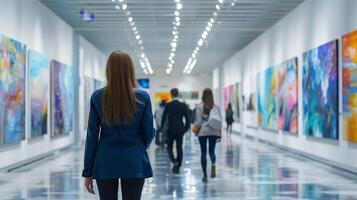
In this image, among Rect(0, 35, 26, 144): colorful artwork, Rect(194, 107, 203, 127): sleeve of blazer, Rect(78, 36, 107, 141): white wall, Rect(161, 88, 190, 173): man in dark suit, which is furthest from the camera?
Rect(78, 36, 107, 141): white wall

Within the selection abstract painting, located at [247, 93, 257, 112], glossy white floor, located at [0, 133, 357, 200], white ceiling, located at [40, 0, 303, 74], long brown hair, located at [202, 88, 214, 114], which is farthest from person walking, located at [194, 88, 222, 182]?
abstract painting, located at [247, 93, 257, 112]

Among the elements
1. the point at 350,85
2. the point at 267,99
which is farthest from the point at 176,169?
the point at 267,99

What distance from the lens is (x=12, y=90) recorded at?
1370 cm

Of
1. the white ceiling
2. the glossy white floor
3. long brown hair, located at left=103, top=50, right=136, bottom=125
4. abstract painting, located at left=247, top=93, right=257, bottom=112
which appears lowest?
the glossy white floor

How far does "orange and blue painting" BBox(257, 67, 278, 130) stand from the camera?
73.0ft

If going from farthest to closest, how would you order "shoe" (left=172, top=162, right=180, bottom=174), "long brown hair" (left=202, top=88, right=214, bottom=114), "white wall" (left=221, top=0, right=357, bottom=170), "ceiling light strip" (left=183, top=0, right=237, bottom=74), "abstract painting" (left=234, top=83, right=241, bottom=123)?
"abstract painting" (left=234, top=83, right=241, bottom=123) → "ceiling light strip" (left=183, top=0, right=237, bottom=74) → "white wall" (left=221, top=0, right=357, bottom=170) → "shoe" (left=172, top=162, right=180, bottom=174) → "long brown hair" (left=202, top=88, right=214, bottom=114)

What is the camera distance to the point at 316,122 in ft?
51.1

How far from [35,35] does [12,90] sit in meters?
3.36

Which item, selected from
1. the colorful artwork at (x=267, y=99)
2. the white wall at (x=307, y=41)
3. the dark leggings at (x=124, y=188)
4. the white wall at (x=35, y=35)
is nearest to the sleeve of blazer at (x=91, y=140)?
the dark leggings at (x=124, y=188)

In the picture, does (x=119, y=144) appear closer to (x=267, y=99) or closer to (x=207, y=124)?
(x=207, y=124)

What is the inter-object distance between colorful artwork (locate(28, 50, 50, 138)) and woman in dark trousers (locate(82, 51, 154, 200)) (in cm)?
1247

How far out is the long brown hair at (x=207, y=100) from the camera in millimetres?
10927

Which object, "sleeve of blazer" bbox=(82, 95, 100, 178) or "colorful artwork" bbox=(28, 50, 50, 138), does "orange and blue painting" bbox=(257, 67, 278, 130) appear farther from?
"sleeve of blazer" bbox=(82, 95, 100, 178)

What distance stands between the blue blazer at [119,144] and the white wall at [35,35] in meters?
9.95
